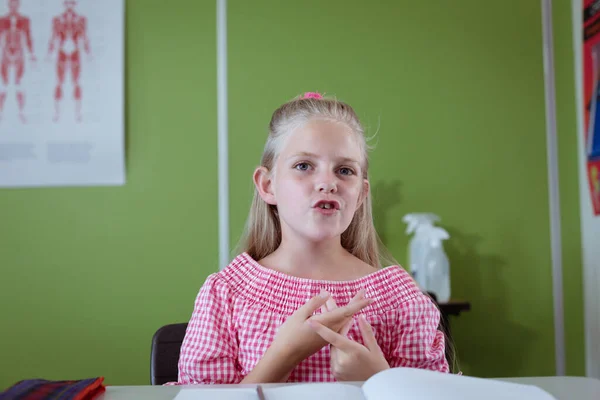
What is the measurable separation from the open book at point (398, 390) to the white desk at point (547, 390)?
0.03 metres

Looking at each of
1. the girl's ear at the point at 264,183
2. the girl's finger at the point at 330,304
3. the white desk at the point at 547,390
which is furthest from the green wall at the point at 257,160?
the white desk at the point at 547,390

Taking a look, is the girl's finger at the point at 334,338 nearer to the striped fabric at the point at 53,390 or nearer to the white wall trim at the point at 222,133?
the striped fabric at the point at 53,390

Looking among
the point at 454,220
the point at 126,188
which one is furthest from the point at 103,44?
the point at 454,220

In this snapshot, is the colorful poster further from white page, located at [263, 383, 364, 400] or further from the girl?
white page, located at [263, 383, 364, 400]

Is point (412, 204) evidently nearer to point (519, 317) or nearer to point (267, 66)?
point (519, 317)

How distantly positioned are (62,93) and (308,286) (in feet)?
5.98

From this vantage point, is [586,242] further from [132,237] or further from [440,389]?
[440,389]

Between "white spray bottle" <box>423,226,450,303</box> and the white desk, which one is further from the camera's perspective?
"white spray bottle" <box>423,226,450,303</box>

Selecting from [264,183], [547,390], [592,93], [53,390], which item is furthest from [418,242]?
[53,390]

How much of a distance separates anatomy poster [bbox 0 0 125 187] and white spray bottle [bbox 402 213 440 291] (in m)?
1.18

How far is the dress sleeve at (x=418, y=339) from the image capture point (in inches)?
38.1

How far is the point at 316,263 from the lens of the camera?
1.05 metres

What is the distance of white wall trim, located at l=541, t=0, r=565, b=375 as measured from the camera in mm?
2461

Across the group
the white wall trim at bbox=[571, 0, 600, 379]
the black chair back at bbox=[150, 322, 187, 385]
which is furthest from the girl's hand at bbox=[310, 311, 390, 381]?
the white wall trim at bbox=[571, 0, 600, 379]
